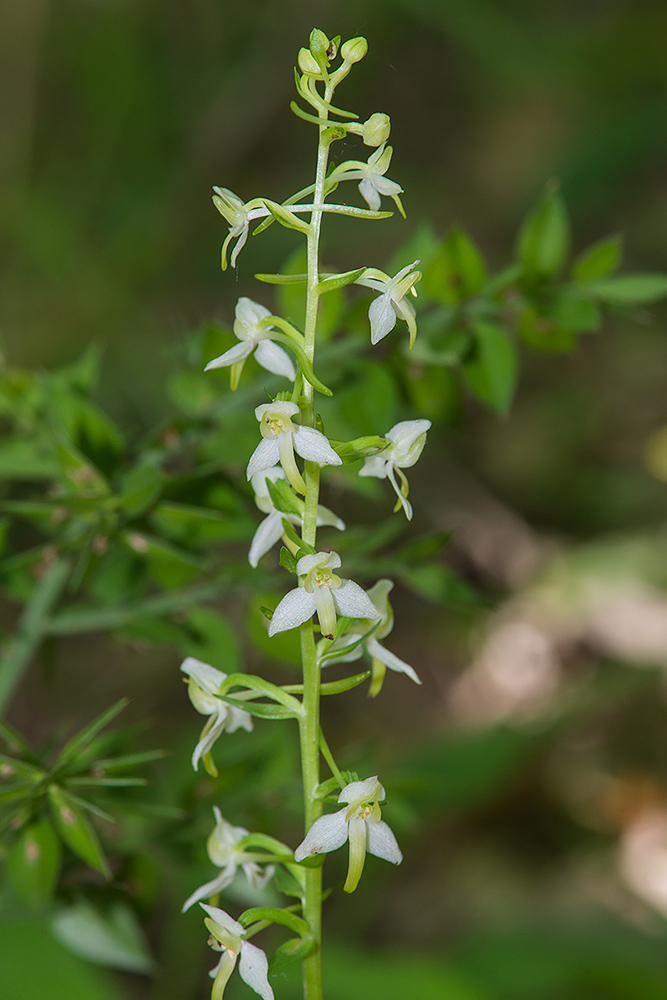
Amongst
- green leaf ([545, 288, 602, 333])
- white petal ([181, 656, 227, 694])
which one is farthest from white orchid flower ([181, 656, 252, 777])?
green leaf ([545, 288, 602, 333])

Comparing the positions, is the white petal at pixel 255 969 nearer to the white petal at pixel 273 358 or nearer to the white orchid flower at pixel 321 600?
the white orchid flower at pixel 321 600

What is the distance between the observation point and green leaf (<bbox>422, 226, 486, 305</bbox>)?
5.60 feet

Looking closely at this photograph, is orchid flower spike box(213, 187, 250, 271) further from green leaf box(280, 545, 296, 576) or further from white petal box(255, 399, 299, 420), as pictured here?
green leaf box(280, 545, 296, 576)

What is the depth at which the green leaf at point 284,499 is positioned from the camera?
112 centimetres

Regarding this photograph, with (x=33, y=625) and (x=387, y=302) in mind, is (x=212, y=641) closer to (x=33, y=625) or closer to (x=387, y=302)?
(x=33, y=625)

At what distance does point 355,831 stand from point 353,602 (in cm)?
29

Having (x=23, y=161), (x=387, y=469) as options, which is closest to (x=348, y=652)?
(x=387, y=469)

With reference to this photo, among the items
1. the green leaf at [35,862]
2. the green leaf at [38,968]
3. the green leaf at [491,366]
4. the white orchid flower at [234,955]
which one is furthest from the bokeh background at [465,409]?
the white orchid flower at [234,955]

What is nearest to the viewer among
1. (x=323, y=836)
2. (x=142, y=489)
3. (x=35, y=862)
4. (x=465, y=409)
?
(x=323, y=836)

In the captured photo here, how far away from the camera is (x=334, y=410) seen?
179cm

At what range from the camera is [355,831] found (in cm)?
111

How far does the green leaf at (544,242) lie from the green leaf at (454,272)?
9 cm

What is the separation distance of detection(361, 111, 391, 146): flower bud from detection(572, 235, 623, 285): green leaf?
769 millimetres

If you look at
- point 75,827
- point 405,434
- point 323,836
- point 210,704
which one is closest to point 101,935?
point 75,827
